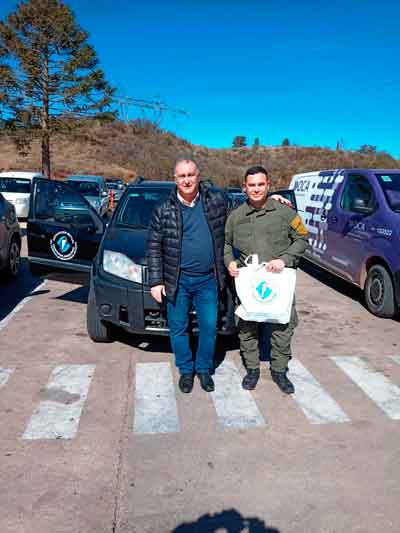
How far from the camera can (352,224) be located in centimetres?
634

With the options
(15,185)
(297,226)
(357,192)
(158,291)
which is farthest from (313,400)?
(15,185)

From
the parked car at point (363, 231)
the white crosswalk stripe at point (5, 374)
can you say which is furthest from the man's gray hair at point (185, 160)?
the parked car at point (363, 231)

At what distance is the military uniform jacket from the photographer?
128 inches

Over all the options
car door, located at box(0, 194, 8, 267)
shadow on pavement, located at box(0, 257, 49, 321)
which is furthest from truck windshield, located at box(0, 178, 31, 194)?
car door, located at box(0, 194, 8, 267)

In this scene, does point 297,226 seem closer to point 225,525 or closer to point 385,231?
point 225,525

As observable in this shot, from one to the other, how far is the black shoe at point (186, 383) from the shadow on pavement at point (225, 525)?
1354 mm

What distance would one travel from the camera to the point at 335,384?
154 inches

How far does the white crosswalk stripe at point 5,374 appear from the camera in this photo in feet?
12.4

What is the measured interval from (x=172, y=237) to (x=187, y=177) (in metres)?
0.45

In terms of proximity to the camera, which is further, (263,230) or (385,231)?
(385,231)

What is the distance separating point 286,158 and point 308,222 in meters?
57.9

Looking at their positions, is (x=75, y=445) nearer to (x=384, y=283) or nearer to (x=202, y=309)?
(x=202, y=309)

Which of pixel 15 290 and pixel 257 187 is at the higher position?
pixel 257 187

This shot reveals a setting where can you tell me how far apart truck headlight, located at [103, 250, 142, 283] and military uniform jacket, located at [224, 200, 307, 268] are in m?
0.95
